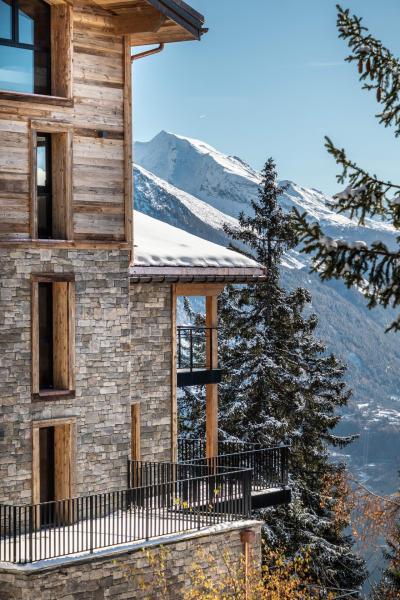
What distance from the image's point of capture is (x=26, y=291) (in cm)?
2128

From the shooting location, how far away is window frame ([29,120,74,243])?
21.6 m

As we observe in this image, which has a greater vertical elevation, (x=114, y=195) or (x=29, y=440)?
(x=114, y=195)

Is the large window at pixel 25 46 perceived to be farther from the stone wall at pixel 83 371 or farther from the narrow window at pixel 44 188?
the stone wall at pixel 83 371

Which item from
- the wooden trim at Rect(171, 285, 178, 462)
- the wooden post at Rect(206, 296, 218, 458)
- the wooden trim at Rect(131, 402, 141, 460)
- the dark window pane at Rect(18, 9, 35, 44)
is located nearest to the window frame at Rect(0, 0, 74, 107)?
the dark window pane at Rect(18, 9, 35, 44)

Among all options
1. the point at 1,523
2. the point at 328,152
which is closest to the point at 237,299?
the point at 1,523

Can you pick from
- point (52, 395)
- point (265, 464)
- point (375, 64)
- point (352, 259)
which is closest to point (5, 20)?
point (52, 395)

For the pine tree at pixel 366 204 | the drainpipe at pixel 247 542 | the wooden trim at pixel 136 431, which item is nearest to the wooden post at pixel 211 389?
the wooden trim at pixel 136 431

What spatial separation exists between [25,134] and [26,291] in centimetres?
277

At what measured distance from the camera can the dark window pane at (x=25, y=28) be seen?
2170 centimetres

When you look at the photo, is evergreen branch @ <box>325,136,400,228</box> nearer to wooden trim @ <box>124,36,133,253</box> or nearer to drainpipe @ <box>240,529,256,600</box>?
drainpipe @ <box>240,529,256,600</box>

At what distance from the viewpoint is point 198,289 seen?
25.5 metres

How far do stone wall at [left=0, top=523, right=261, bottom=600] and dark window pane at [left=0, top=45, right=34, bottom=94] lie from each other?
835 cm

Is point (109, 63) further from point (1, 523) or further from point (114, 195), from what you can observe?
point (1, 523)

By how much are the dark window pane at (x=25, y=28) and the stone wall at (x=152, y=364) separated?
515 cm
